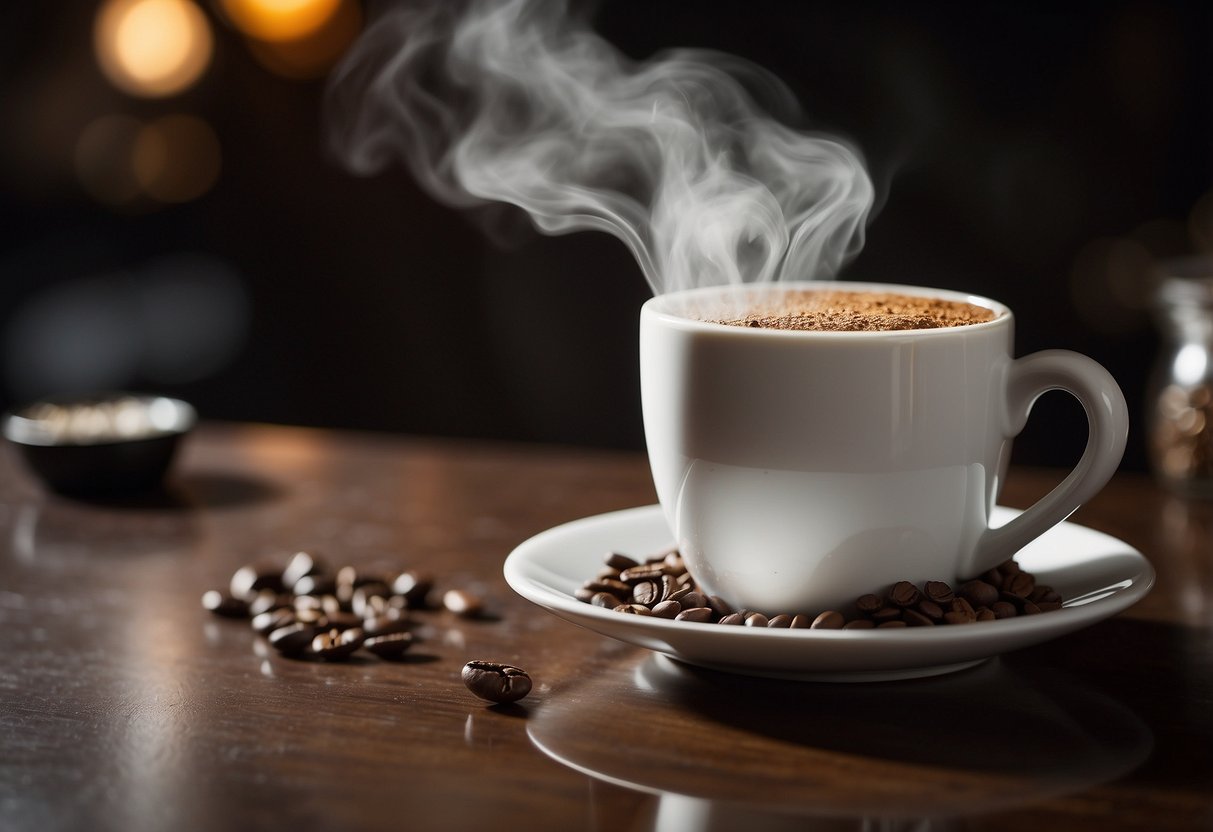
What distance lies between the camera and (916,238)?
114 inches

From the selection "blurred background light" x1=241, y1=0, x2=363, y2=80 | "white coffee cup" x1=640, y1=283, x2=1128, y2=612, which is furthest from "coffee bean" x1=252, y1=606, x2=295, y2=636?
"blurred background light" x1=241, y1=0, x2=363, y2=80

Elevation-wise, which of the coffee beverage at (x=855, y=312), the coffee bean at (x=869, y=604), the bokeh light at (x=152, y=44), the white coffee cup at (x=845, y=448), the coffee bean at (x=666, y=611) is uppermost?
the bokeh light at (x=152, y=44)

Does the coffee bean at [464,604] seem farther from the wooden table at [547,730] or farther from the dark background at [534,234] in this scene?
Answer: the dark background at [534,234]

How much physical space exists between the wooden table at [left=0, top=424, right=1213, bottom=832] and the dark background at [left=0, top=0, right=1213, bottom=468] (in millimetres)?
1829

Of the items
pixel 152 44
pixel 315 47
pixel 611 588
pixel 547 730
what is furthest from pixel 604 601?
pixel 152 44

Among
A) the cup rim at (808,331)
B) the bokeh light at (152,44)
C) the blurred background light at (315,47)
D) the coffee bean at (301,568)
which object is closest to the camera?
the cup rim at (808,331)

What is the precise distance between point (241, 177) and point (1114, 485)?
2.64 meters

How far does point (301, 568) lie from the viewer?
1.14 metres

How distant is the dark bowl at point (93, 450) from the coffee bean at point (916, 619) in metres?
0.97

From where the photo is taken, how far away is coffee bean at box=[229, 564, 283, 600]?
1.10m

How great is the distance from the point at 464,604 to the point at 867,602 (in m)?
0.36

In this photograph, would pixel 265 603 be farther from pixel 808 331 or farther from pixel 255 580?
pixel 808 331

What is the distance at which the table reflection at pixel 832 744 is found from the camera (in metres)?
0.66

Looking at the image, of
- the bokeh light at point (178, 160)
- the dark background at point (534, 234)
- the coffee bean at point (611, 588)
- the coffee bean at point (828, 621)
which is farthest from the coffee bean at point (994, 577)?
the bokeh light at point (178, 160)
